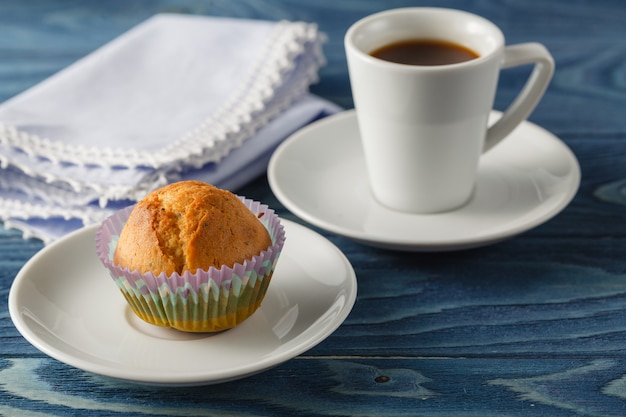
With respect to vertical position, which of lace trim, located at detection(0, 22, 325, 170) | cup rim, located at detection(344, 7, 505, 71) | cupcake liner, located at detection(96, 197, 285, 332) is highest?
cup rim, located at detection(344, 7, 505, 71)

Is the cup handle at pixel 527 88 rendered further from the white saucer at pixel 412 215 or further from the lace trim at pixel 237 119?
the lace trim at pixel 237 119

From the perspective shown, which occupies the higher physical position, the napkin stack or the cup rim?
the cup rim

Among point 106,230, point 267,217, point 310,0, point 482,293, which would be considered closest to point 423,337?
point 482,293

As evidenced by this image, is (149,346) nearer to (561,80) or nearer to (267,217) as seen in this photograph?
(267,217)

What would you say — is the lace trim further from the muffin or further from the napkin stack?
the muffin

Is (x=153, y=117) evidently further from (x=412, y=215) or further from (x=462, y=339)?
(x=462, y=339)

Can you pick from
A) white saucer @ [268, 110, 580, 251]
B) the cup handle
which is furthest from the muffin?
the cup handle
